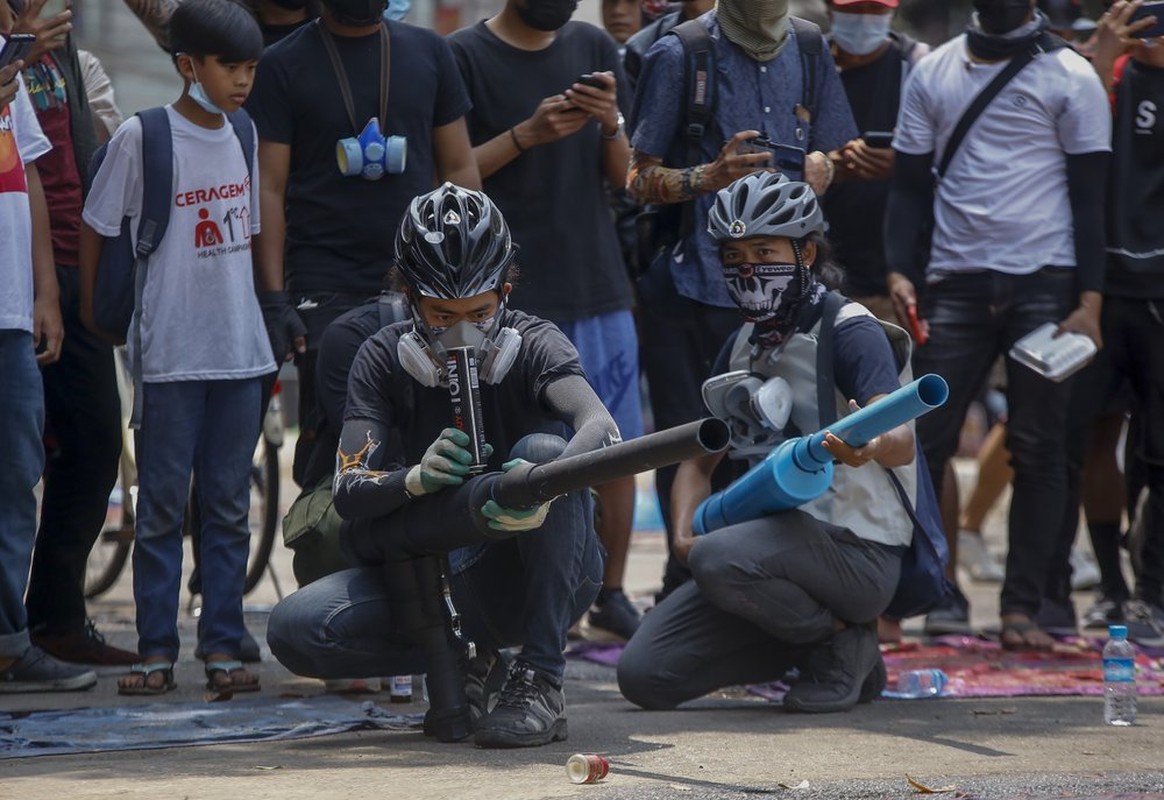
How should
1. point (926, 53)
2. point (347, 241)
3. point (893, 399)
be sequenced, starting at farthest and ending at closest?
1. point (926, 53)
2. point (347, 241)
3. point (893, 399)

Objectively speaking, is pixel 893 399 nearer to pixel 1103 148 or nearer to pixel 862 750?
pixel 862 750

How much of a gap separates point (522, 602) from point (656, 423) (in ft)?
6.64

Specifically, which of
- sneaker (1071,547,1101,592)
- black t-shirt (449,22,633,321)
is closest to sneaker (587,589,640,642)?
black t-shirt (449,22,633,321)

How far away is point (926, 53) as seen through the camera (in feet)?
25.0

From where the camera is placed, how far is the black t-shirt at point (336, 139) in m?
6.08

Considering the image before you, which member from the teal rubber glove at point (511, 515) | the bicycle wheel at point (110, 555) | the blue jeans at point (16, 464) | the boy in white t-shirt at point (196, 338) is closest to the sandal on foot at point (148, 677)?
the boy in white t-shirt at point (196, 338)

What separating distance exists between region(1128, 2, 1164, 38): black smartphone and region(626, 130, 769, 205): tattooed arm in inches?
62.4

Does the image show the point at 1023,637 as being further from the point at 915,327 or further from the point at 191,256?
the point at 191,256

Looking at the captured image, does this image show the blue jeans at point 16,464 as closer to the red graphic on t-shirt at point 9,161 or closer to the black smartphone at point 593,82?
the red graphic on t-shirt at point 9,161

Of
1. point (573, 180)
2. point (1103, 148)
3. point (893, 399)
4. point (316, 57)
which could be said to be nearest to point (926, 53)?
point (1103, 148)

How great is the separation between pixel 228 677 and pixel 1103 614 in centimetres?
368

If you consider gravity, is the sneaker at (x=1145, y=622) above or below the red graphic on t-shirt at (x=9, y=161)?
below

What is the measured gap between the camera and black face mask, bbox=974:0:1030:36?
6676 millimetres

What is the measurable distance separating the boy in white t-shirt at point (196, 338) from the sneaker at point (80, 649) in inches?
23.5
